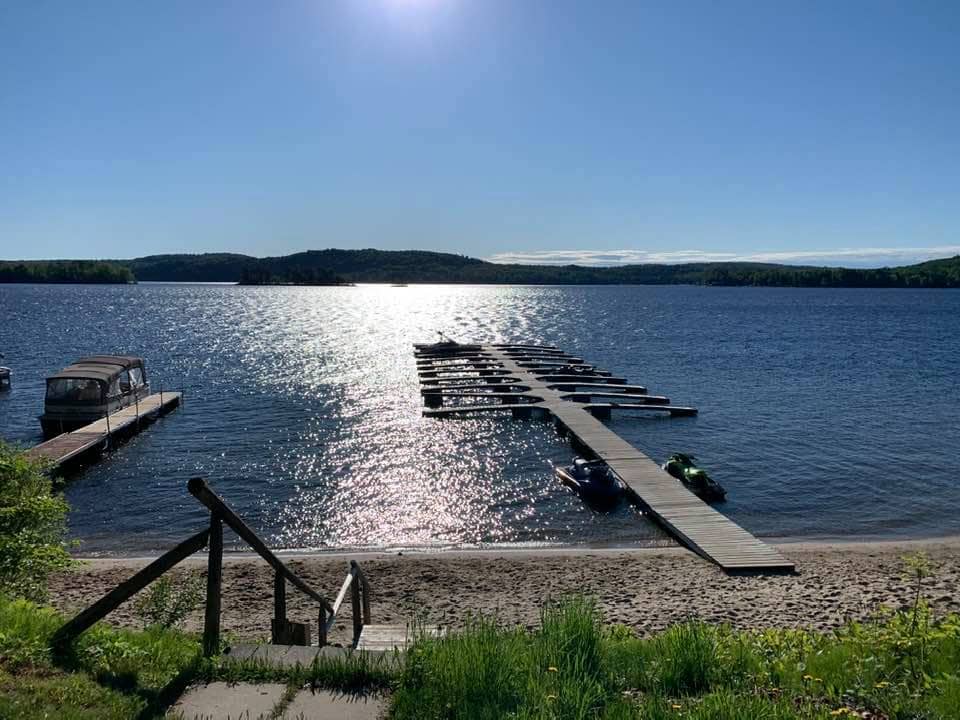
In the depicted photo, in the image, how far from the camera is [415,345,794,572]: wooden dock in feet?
57.9

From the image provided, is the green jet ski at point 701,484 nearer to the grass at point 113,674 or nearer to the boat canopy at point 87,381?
the grass at point 113,674

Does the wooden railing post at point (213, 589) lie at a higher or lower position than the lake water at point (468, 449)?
higher

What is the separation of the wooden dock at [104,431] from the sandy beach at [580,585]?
9.84m

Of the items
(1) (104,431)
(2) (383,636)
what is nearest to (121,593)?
(2) (383,636)

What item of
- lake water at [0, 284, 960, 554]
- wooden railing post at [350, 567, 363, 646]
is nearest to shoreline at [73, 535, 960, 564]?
lake water at [0, 284, 960, 554]

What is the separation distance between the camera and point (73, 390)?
1208 inches

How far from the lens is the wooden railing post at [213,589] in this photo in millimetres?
6680

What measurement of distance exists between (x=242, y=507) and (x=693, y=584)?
13669 mm

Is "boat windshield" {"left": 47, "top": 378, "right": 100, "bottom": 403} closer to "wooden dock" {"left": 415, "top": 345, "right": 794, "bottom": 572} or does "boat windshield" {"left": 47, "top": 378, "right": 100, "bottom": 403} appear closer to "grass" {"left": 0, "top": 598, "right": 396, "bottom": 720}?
"wooden dock" {"left": 415, "top": 345, "right": 794, "bottom": 572}

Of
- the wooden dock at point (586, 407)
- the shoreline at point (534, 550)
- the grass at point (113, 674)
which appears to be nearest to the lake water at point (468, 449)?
the shoreline at point (534, 550)

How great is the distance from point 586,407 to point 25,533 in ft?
95.8

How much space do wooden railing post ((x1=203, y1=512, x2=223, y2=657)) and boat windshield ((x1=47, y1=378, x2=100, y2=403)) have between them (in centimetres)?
2786

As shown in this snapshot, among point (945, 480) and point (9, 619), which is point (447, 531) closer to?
point (9, 619)

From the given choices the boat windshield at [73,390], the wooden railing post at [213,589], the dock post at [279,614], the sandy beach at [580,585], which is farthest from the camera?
the boat windshield at [73,390]
